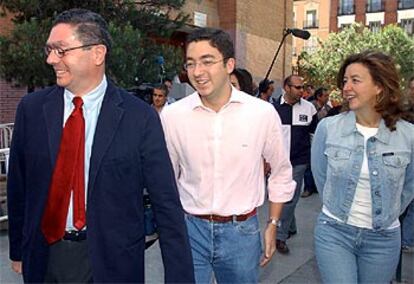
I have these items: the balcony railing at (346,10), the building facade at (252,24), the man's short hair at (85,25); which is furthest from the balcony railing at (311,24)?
the man's short hair at (85,25)

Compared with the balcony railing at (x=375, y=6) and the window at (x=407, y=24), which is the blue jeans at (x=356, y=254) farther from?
the balcony railing at (x=375, y=6)

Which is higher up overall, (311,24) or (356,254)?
(311,24)

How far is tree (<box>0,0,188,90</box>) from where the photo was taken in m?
6.75

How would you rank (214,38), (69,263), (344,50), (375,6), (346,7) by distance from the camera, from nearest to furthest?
(69,263) < (214,38) < (344,50) < (375,6) < (346,7)

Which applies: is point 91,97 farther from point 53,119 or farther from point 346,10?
point 346,10

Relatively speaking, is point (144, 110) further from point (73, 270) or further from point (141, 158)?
point (73, 270)

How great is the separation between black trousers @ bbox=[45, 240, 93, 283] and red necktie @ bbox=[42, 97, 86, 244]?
0.19 feet

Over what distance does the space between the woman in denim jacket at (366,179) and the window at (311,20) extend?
50075 mm

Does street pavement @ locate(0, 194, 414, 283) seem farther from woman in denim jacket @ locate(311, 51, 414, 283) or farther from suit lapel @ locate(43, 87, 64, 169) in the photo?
suit lapel @ locate(43, 87, 64, 169)

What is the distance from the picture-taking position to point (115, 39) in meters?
6.75

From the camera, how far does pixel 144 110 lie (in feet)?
7.43

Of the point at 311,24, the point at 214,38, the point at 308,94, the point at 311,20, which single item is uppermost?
the point at 311,20

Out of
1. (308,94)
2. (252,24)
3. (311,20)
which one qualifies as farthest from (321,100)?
(311,20)

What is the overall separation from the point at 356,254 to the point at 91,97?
164 centimetres
